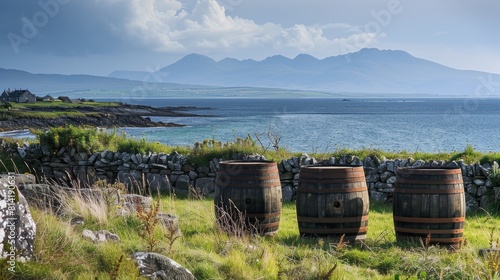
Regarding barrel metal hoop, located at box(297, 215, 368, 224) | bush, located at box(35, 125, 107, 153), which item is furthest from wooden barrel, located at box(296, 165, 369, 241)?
bush, located at box(35, 125, 107, 153)

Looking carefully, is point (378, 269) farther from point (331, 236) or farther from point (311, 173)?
point (311, 173)

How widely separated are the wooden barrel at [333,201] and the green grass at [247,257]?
0.20m

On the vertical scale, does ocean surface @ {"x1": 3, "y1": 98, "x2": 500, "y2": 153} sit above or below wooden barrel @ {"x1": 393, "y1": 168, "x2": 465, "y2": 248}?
below

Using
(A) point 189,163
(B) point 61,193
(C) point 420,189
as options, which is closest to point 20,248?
(B) point 61,193

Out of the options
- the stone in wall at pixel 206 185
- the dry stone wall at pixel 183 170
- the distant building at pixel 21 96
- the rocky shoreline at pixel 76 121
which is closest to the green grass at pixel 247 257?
the dry stone wall at pixel 183 170

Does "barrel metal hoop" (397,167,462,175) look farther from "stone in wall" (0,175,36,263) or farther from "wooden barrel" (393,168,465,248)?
"stone in wall" (0,175,36,263)

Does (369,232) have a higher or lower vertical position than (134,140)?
lower

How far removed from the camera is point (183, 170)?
14258 mm

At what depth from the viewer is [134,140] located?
15.4 metres

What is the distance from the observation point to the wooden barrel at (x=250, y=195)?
A: 845 centimetres

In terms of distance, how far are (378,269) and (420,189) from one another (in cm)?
134

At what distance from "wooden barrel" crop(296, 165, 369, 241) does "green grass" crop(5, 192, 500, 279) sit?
0.65ft

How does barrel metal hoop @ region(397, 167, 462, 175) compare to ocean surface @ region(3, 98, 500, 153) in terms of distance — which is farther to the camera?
ocean surface @ region(3, 98, 500, 153)

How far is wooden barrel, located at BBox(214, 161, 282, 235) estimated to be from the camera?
333 inches
